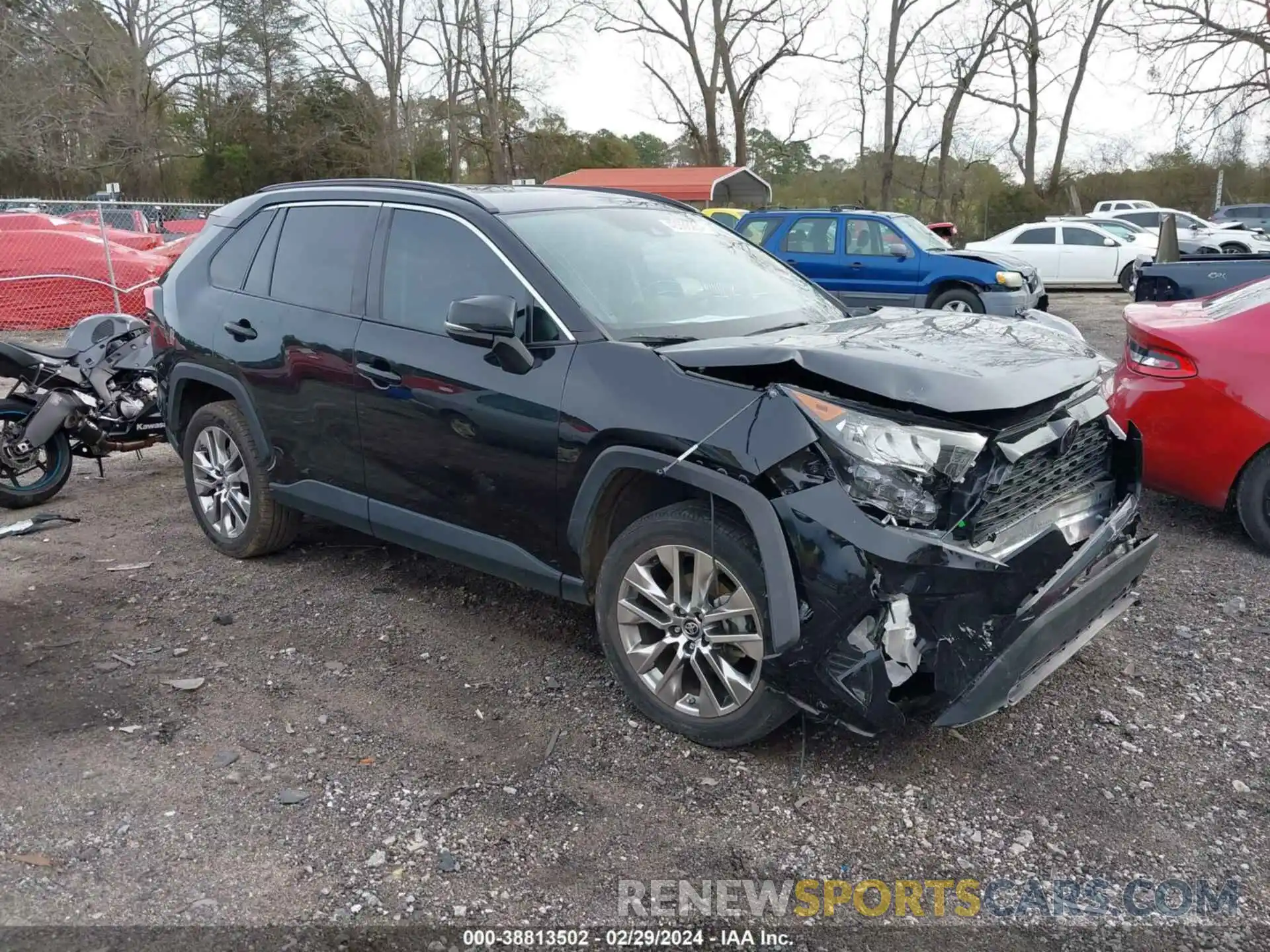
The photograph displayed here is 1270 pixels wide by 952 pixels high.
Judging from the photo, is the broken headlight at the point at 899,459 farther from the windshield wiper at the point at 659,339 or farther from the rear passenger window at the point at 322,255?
the rear passenger window at the point at 322,255

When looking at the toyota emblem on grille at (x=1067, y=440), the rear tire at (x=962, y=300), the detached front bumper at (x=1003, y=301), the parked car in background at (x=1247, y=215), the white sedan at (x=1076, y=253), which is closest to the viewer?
the toyota emblem on grille at (x=1067, y=440)

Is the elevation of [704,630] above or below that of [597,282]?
below

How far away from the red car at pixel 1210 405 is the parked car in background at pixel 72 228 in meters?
14.7

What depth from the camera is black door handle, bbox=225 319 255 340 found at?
4.70 m

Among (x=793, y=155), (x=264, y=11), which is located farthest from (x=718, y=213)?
(x=264, y=11)

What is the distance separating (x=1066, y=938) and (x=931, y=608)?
89cm

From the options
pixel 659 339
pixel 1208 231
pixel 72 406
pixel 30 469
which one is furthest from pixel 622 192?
pixel 1208 231

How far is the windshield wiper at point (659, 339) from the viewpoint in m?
3.57

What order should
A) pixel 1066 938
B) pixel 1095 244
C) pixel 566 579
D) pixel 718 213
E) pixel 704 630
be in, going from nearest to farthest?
1. pixel 1066 938
2. pixel 704 630
3. pixel 566 579
4. pixel 718 213
5. pixel 1095 244

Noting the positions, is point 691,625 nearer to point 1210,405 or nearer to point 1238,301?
point 1210,405

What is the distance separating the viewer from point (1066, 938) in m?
2.53

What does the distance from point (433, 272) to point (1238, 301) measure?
4.21 m

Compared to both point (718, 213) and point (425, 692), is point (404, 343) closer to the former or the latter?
point (425, 692)

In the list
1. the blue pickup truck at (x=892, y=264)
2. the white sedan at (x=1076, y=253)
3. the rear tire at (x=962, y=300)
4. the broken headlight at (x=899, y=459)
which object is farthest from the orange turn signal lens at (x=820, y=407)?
the white sedan at (x=1076, y=253)
